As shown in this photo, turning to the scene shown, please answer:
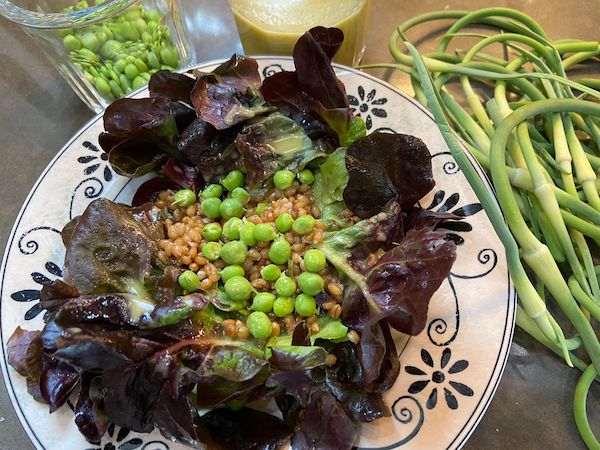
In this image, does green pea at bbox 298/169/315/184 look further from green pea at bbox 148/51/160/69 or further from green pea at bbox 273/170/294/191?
green pea at bbox 148/51/160/69

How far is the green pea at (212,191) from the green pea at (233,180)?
0.02 m

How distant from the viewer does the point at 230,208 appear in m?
1.31

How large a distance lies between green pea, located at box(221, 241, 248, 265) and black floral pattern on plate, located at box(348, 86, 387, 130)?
0.49 metres

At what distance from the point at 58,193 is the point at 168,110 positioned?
365mm

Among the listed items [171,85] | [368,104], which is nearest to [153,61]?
[171,85]

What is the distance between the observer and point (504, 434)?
1341 mm

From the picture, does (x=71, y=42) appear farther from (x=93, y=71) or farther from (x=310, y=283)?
(x=310, y=283)

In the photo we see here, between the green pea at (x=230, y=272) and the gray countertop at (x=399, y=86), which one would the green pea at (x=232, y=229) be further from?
the gray countertop at (x=399, y=86)

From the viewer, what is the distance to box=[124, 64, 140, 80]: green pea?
166cm

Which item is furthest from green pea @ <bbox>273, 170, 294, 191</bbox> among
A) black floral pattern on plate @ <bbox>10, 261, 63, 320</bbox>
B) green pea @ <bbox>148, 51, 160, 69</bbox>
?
green pea @ <bbox>148, 51, 160, 69</bbox>

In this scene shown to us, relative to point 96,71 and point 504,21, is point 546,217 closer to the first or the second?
point 504,21

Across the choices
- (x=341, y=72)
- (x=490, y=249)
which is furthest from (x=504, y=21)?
(x=490, y=249)

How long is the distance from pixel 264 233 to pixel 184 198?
0.79ft

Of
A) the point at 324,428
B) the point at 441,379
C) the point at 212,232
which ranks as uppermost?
the point at 212,232
